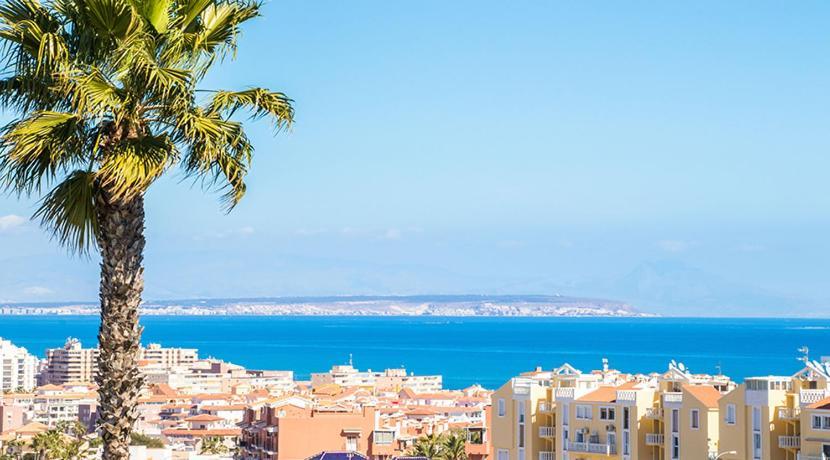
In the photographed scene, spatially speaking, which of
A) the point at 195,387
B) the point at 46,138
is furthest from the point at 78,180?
the point at 195,387

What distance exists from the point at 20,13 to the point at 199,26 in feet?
3.68

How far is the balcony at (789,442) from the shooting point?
33.7 meters

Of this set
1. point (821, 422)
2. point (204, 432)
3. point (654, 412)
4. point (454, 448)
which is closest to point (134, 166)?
point (821, 422)

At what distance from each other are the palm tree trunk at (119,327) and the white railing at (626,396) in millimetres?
31915

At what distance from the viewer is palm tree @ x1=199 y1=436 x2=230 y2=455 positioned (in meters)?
79.7

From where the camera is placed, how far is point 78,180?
9.00m

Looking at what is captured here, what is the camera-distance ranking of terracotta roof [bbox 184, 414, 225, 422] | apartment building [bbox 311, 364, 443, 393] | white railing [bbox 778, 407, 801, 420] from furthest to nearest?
1. apartment building [bbox 311, 364, 443, 393]
2. terracotta roof [bbox 184, 414, 225, 422]
3. white railing [bbox 778, 407, 801, 420]

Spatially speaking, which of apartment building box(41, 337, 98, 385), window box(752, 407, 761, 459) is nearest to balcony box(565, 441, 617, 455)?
window box(752, 407, 761, 459)

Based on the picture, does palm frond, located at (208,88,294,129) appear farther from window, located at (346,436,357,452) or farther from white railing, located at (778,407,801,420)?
window, located at (346,436,357,452)

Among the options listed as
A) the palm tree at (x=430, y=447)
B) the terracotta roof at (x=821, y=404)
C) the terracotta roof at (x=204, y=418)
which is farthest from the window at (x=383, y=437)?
the terracotta roof at (x=204, y=418)

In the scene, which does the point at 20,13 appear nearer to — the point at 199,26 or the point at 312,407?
the point at 199,26

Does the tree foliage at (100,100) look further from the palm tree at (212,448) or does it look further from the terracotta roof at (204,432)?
the terracotta roof at (204,432)

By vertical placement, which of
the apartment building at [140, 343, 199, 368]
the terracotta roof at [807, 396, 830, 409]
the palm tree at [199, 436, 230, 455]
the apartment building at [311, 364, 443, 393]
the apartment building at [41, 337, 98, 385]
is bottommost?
the palm tree at [199, 436, 230, 455]

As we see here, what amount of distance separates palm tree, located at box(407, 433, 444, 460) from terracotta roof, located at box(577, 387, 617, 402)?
12779 mm
